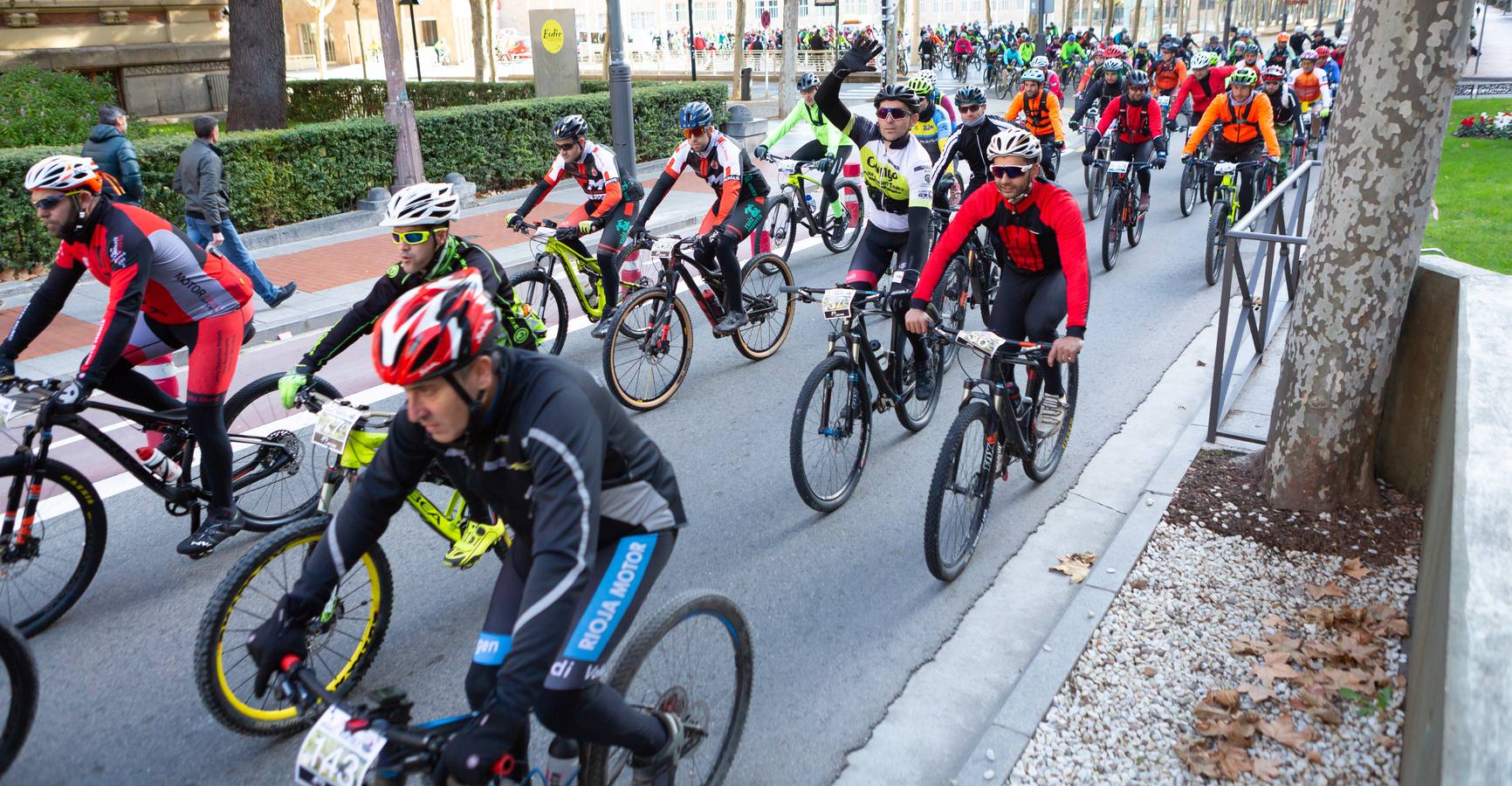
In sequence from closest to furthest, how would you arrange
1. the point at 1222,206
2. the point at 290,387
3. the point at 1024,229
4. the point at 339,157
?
the point at 290,387, the point at 1024,229, the point at 1222,206, the point at 339,157

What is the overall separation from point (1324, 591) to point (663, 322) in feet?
14.5

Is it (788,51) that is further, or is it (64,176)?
(788,51)

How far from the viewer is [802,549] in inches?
217

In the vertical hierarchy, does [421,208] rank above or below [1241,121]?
below

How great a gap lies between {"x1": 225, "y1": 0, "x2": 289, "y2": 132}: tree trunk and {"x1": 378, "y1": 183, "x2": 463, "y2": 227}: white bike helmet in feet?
46.1

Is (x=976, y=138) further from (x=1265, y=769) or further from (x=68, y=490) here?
(x=68, y=490)

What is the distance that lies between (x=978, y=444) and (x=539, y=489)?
2953 millimetres

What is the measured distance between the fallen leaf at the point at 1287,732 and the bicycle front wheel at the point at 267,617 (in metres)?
3.22

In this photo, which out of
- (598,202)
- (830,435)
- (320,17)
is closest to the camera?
(830,435)

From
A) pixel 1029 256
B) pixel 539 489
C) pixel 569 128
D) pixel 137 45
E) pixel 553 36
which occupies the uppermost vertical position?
pixel 137 45

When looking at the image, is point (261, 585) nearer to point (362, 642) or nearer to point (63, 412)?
point (362, 642)

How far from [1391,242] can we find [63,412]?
19.7 ft

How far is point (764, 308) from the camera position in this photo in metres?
8.51

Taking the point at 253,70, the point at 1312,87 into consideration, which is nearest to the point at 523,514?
the point at 253,70
